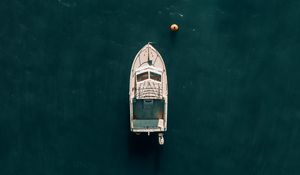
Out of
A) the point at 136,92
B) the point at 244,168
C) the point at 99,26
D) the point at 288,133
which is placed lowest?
the point at 244,168

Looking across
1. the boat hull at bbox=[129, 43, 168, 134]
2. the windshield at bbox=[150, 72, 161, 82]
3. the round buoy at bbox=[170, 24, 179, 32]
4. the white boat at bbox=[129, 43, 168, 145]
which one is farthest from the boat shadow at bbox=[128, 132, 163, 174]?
the round buoy at bbox=[170, 24, 179, 32]

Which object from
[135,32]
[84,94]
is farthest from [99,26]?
[84,94]

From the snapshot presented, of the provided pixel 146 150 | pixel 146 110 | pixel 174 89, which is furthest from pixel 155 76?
pixel 146 150

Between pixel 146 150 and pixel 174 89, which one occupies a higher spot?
pixel 174 89

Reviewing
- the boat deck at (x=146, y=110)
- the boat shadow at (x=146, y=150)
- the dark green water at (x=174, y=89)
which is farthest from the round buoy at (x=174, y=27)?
the boat shadow at (x=146, y=150)

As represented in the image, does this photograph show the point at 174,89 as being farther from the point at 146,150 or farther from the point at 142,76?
the point at 146,150

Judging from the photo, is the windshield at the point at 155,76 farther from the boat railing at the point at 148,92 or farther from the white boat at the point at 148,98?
the boat railing at the point at 148,92

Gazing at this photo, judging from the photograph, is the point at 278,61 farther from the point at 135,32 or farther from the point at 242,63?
the point at 135,32
